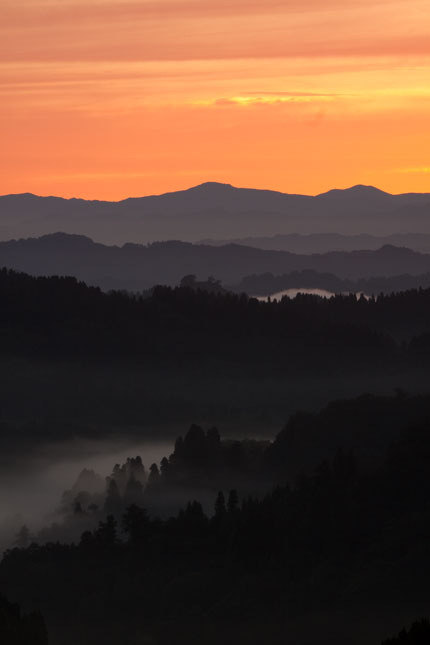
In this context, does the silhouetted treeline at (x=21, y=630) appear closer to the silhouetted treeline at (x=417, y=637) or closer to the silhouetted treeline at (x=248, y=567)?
the silhouetted treeline at (x=248, y=567)

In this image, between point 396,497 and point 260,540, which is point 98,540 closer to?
point 260,540

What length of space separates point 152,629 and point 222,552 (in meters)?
19.3

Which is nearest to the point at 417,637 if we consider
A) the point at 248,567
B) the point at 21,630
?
the point at 21,630

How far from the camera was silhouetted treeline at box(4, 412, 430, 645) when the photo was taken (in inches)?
6048

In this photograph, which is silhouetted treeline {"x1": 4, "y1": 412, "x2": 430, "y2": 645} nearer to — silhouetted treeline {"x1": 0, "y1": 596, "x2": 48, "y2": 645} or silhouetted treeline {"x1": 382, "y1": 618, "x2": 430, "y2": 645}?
silhouetted treeline {"x1": 0, "y1": 596, "x2": 48, "y2": 645}

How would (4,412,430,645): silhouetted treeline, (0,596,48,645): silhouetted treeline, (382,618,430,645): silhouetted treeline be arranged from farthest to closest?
1. (4,412,430,645): silhouetted treeline
2. (0,596,48,645): silhouetted treeline
3. (382,618,430,645): silhouetted treeline

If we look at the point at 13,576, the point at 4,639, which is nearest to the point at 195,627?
the point at 13,576

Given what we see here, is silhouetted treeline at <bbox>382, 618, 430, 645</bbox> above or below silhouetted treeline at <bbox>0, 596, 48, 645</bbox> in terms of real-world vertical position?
above

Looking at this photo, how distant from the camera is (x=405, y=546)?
171 metres

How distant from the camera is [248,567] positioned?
555 feet

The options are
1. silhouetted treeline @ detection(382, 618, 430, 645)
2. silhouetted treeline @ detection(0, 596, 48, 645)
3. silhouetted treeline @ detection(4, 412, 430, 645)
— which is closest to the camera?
silhouetted treeline @ detection(382, 618, 430, 645)

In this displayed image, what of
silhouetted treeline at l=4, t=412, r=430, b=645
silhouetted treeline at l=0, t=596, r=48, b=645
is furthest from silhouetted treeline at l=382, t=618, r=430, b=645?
silhouetted treeline at l=4, t=412, r=430, b=645

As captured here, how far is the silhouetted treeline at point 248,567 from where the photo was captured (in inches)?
6048

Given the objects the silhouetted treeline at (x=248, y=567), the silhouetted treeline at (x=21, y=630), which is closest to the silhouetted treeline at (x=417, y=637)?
the silhouetted treeline at (x=21, y=630)
